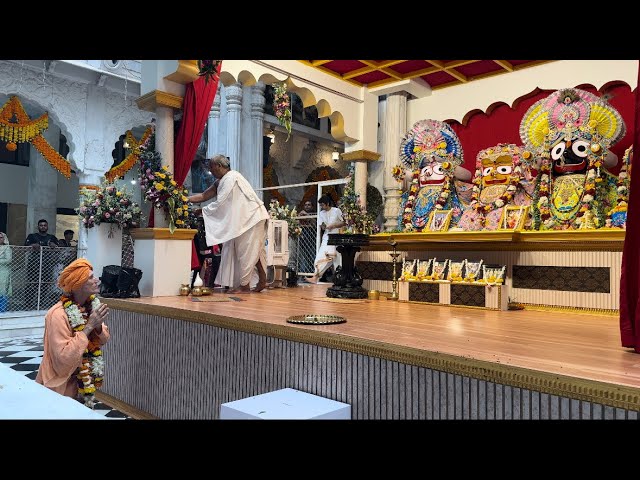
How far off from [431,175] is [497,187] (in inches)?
34.5

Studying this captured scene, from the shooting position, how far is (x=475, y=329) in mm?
4070

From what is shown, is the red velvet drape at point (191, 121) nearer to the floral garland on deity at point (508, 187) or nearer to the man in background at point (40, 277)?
the floral garland on deity at point (508, 187)

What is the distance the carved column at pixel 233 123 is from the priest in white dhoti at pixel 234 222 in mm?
5465

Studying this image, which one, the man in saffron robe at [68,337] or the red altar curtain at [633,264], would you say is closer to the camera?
the red altar curtain at [633,264]

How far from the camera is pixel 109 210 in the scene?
6141 mm

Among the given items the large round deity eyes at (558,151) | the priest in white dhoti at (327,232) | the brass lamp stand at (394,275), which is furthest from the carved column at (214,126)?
the large round deity eyes at (558,151)

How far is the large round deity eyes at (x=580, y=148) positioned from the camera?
5.60 metres

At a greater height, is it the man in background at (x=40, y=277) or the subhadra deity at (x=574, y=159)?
the subhadra deity at (x=574, y=159)

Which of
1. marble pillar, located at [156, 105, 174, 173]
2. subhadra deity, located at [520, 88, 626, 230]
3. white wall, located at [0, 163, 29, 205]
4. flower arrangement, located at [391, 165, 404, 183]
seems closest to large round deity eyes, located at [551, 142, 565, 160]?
subhadra deity, located at [520, 88, 626, 230]

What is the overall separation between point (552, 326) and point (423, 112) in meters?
5.54

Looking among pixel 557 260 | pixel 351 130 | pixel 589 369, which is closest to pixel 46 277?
pixel 351 130

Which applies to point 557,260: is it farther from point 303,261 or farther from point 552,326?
point 303,261

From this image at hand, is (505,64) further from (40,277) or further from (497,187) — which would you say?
(40,277)

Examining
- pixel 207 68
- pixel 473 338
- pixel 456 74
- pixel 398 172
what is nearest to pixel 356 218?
pixel 398 172
